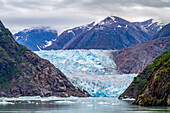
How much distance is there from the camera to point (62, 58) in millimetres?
198375

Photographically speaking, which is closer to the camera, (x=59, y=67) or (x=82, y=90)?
(x=82, y=90)

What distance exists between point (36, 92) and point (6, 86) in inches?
447

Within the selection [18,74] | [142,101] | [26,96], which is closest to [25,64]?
[18,74]

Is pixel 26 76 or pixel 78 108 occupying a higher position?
pixel 26 76

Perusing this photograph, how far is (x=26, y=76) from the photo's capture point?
534 feet

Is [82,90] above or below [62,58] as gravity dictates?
below

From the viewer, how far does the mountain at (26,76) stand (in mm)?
155863

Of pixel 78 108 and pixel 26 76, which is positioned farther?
pixel 26 76

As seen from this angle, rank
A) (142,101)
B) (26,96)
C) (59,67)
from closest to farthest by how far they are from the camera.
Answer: (142,101)
(26,96)
(59,67)

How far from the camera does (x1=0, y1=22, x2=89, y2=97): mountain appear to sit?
156 metres

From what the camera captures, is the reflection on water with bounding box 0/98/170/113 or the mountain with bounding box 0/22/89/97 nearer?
the reflection on water with bounding box 0/98/170/113

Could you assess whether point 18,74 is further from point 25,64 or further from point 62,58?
point 62,58

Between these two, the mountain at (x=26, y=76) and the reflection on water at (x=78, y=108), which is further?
the mountain at (x=26, y=76)

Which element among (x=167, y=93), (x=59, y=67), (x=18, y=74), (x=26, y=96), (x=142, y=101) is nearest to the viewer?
(x=167, y=93)
